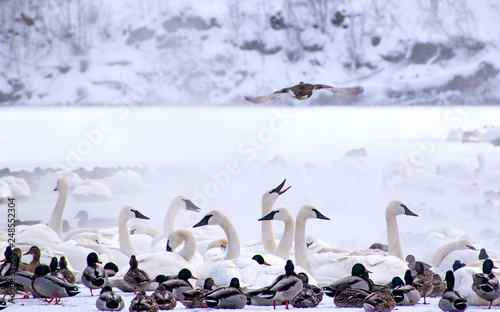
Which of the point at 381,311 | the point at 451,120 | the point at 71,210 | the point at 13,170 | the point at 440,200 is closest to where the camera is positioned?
the point at 381,311

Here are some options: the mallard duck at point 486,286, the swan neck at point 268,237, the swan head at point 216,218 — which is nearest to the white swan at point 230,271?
the swan head at point 216,218

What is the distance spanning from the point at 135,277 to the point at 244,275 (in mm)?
629

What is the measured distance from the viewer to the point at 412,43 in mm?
15891

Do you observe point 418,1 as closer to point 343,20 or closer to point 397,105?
point 343,20

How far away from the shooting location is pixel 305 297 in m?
4.50

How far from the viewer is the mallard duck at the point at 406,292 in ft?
14.8

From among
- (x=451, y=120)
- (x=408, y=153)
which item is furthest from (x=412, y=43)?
(x=408, y=153)

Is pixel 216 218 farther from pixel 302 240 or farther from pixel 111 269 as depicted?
pixel 111 269

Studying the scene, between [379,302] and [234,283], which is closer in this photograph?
A: [379,302]

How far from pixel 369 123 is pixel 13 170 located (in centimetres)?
613

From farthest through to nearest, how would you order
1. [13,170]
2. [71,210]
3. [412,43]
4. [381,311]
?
[412,43] → [13,170] → [71,210] → [381,311]

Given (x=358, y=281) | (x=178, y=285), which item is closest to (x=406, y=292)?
(x=358, y=281)

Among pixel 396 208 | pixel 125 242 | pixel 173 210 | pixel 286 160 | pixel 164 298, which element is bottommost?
pixel 286 160

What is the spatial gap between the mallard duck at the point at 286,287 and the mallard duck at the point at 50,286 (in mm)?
1102
